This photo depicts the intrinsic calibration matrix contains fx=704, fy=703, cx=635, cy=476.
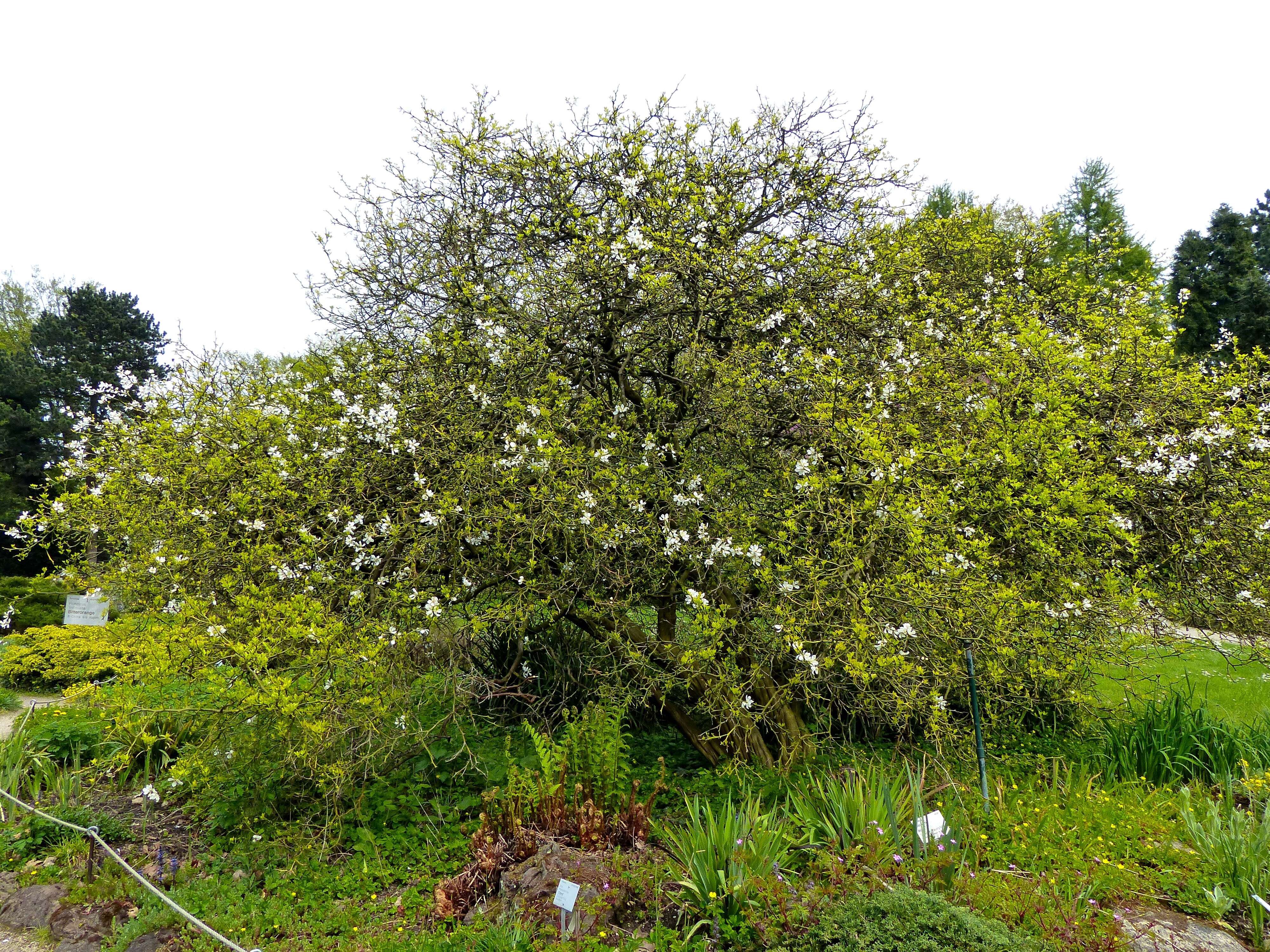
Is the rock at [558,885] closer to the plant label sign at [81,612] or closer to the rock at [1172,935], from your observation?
the rock at [1172,935]

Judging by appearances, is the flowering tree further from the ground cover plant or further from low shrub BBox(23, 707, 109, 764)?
low shrub BBox(23, 707, 109, 764)

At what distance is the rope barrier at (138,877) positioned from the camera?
272 cm

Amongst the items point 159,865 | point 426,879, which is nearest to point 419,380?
point 426,879

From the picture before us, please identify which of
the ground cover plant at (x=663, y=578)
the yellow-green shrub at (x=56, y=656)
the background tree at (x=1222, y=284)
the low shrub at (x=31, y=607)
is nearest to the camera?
the ground cover plant at (x=663, y=578)

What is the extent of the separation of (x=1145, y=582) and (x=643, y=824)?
358 cm

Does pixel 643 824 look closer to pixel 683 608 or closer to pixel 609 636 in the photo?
pixel 609 636

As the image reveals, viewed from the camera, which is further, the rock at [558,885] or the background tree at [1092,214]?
the background tree at [1092,214]

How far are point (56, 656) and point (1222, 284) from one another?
85.9 ft

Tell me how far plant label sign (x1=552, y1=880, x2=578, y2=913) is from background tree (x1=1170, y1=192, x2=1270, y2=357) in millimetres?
20949

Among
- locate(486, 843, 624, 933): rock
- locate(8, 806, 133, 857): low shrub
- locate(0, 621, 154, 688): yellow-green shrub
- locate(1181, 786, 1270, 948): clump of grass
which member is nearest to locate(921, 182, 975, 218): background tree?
locate(1181, 786, 1270, 948): clump of grass

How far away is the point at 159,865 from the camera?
4129 mm

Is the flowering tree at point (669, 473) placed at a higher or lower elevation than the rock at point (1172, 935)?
higher

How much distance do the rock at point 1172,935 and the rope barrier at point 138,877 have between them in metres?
3.34

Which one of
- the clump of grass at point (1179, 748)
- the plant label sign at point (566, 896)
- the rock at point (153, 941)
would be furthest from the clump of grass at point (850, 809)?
the rock at point (153, 941)
